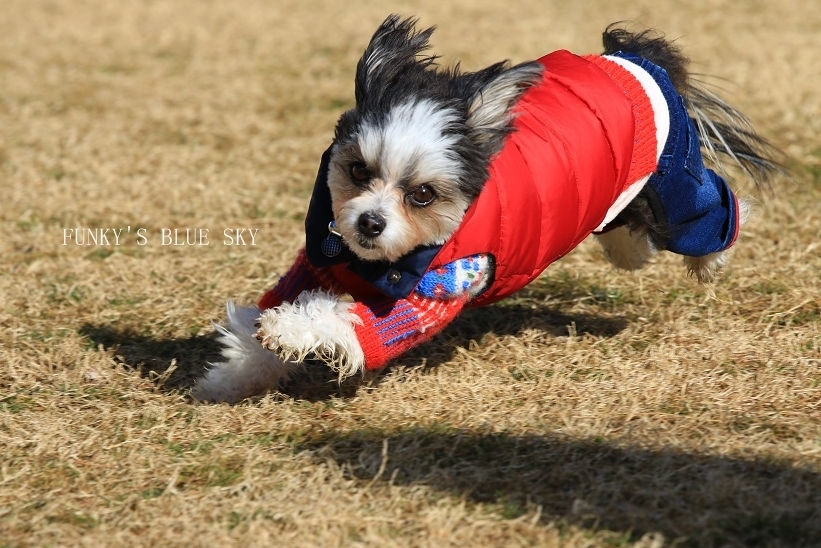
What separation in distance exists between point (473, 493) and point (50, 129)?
15.3 ft

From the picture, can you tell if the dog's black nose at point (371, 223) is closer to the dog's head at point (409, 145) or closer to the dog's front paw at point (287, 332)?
the dog's head at point (409, 145)

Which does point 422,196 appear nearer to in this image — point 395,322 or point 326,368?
point 395,322

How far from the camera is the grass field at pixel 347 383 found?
2887mm

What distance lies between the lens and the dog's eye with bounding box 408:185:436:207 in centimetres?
323

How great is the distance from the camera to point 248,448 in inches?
129

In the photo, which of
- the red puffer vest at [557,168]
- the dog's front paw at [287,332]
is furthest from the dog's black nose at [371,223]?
the dog's front paw at [287,332]

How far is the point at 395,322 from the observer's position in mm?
3361

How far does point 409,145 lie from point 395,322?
551 mm

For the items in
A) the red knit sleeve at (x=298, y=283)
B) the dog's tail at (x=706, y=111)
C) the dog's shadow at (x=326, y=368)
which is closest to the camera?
the red knit sleeve at (x=298, y=283)

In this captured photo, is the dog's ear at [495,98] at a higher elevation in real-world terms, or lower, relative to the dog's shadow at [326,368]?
higher

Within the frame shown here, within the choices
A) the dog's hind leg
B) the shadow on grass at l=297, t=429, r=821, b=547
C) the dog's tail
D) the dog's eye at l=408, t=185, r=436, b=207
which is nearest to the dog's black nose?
the dog's eye at l=408, t=185, r=436, b=207

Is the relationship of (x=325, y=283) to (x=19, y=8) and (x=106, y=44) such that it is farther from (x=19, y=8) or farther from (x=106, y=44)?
(x=19, y=8)

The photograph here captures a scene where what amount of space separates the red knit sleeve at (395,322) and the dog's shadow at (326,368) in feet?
1.36

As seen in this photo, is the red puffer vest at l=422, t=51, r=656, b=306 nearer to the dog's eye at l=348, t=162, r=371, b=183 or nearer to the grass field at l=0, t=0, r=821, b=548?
the dog's eye at l=348, t=162, r=371, b=183
